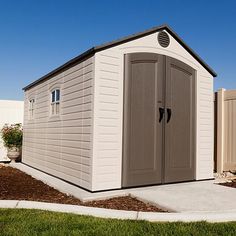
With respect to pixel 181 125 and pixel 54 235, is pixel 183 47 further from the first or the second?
pixel 54 235

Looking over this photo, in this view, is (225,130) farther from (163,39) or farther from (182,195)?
(182,195)

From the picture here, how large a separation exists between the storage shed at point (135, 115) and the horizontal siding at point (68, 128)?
0.02m

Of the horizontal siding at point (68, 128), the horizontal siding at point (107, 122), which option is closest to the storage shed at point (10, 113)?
the horizontal siding at point (68, 128)

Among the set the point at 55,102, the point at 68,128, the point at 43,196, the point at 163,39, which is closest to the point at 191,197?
the point at 43,196

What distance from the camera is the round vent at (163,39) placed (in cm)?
731

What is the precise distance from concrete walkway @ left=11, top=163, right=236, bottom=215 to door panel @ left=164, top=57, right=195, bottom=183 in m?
0.37

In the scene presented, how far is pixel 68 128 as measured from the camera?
25.4 feet

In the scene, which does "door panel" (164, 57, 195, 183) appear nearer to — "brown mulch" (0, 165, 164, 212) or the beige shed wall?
the beige shed wall

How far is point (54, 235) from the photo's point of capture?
12.8ft

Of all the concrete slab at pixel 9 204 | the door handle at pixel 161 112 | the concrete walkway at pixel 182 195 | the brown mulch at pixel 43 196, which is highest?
the door handle at pixel 161 112

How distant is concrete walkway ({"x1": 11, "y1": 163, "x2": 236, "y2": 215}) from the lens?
16.9ft

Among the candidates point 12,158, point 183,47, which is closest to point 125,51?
point 183,47

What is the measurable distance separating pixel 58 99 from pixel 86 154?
2.70m

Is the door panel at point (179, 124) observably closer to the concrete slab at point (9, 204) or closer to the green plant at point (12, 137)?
the concrete slab at point (9, 204)
